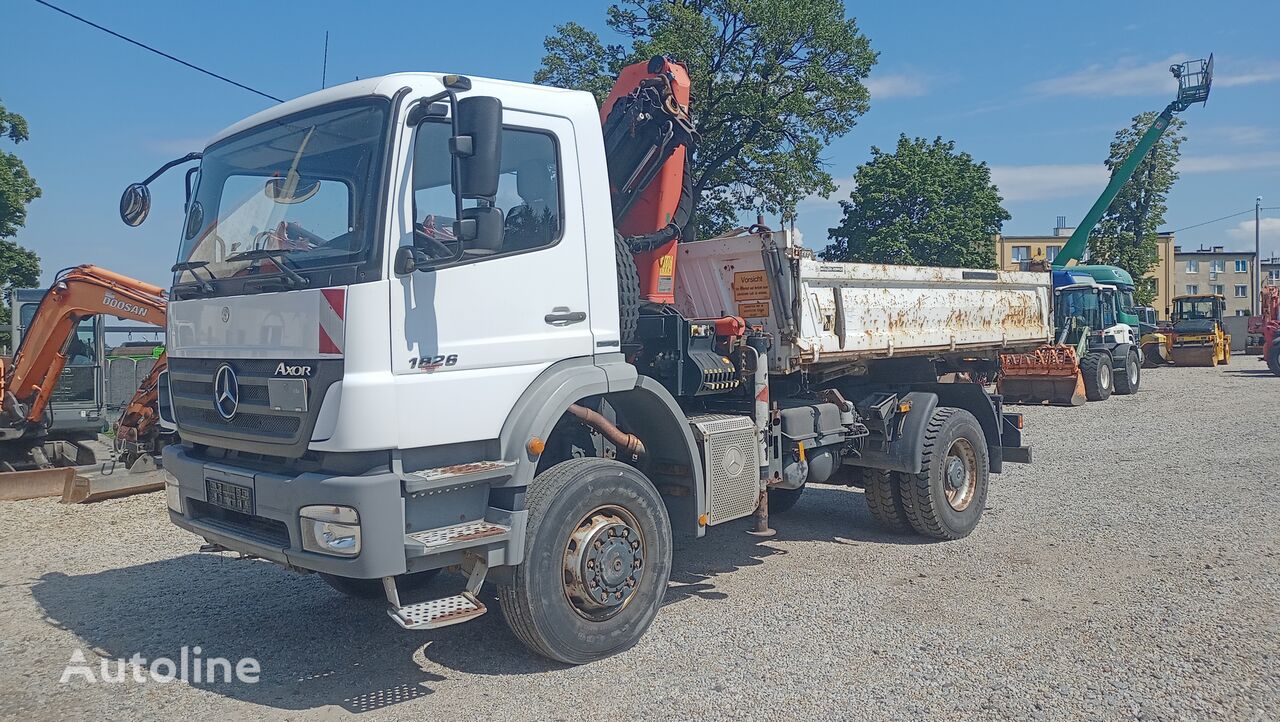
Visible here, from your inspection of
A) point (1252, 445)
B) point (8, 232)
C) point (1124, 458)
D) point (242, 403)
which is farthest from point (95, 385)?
point (8, 232)

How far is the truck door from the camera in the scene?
4375 mm

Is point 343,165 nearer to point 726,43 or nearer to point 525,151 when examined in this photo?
point 525,151

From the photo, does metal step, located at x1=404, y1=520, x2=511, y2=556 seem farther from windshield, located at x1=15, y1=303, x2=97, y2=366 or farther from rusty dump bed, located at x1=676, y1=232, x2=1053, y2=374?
windshield, located at x1=15, y1=303, x2=97, y2=366

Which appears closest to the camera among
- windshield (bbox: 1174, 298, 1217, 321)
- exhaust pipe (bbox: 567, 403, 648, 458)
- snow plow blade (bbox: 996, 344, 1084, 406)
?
exhaust pipe (bbox: 567, 403, 648, 458)

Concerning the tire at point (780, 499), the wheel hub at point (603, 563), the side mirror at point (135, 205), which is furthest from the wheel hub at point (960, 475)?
the side mirror at point (135, 205)

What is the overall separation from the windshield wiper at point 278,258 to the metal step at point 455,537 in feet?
4.35

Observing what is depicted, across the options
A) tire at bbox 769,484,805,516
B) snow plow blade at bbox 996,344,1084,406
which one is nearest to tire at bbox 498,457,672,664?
tire at bbox 769,484,805,516

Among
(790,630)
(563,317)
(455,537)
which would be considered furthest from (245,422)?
(790,630)

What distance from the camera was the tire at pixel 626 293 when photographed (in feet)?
18.2

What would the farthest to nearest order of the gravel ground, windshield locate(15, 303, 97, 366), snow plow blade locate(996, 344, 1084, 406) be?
snow plow blade locate(996, 344, 1084, 406), windshield locate(15, 303, 97, 366), the gravel ground

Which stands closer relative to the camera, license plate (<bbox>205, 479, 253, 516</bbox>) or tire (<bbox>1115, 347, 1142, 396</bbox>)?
license plate (<bbox>205, 479, 253, 516</bbox>)

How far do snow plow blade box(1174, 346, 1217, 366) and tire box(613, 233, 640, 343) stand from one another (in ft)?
107

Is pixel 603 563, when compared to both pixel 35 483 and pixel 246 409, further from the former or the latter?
pixel 35 483

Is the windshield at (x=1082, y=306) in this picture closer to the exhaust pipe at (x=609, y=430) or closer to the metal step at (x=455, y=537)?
the exhaust pipe at (x=609, y=430)
